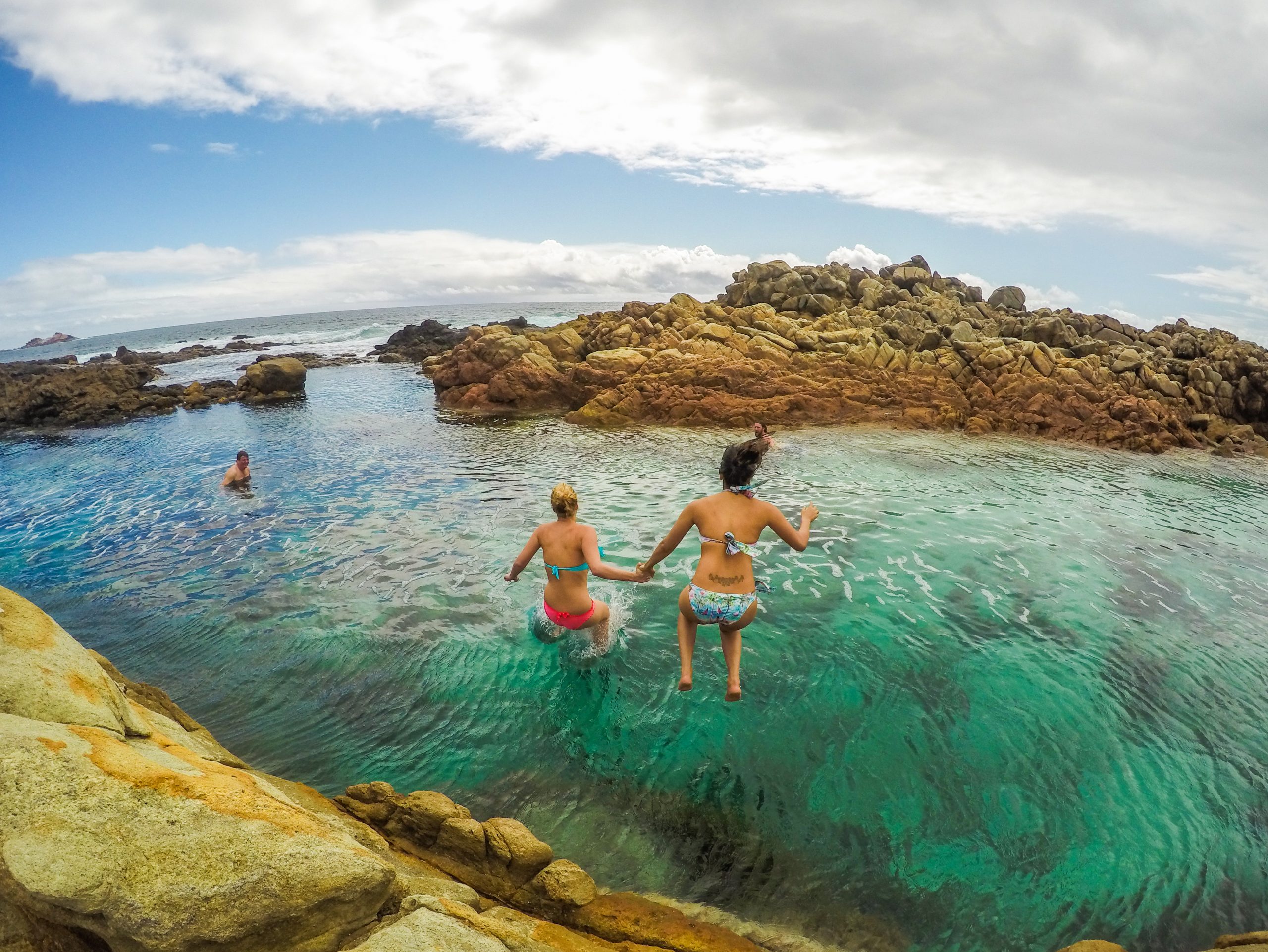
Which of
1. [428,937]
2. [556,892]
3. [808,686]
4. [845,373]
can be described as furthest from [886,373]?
[428,937]

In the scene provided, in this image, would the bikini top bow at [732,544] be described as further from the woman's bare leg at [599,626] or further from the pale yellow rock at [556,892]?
the pale yellow rock at [556,892]

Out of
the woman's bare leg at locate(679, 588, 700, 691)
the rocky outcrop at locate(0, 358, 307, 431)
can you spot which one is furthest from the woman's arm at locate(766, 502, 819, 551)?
the rocky outcrop at locate(0, 358, 307, 431)

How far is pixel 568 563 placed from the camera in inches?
287

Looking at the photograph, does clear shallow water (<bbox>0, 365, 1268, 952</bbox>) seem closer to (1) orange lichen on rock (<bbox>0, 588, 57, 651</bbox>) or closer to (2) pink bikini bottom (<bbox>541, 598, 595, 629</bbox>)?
(2) pink bikini bottom (<bbox>541, 598, 595, 629</bbox>)

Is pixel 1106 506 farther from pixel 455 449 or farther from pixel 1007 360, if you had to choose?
pixel 455 449

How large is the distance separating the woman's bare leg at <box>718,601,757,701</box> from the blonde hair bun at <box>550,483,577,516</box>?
6.90 ft

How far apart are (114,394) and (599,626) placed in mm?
A: 37372

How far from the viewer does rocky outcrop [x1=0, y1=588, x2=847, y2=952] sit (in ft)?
8.93

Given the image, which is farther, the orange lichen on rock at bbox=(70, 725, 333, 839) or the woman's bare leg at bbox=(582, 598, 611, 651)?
the woman's bare leg at bbox=(582, 598, 611, 651)

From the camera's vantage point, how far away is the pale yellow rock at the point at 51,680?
3637 mm

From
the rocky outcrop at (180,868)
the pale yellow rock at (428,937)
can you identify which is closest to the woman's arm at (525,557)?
the rocky outcrop at (180,868)

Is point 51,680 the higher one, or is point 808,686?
point 51,680

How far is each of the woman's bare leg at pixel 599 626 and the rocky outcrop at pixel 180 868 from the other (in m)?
3.69

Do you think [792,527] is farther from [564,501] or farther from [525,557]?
[525,557]
